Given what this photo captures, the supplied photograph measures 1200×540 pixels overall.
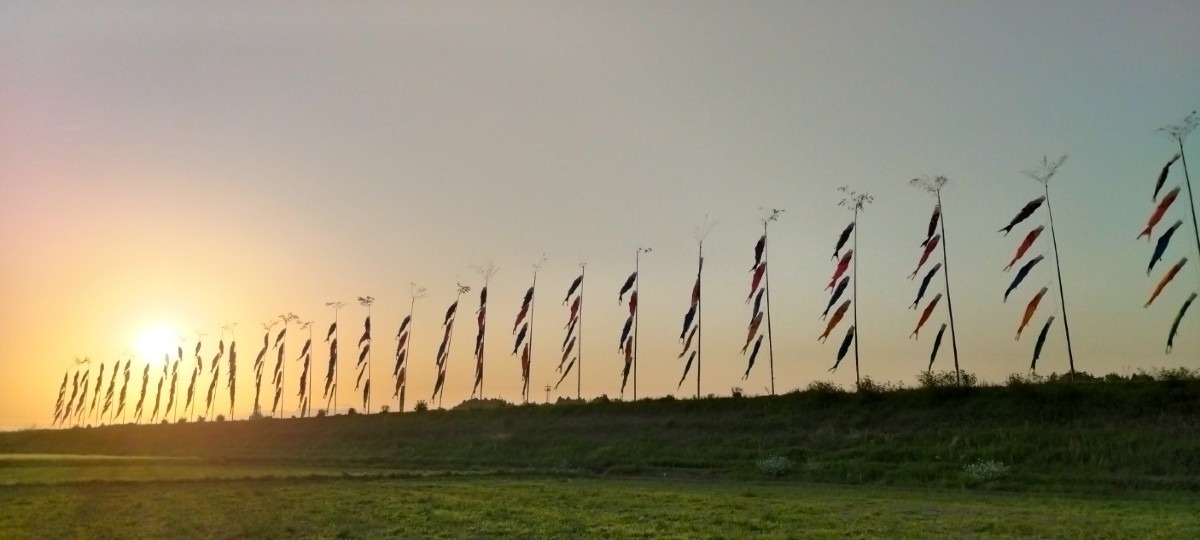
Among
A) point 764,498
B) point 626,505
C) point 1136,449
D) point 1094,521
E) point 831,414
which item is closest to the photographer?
point 1094,521

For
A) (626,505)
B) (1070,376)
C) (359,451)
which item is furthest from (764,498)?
(359,451)

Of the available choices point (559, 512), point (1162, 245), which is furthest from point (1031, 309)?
point (559, 512)

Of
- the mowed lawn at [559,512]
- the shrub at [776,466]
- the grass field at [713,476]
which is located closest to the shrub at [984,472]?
the grass field at [713,476]

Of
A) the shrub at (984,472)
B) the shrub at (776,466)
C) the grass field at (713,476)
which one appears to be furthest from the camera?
the shrub at (776,466)

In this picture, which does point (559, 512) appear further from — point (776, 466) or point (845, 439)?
point (845, 439)

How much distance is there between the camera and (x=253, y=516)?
76.9 ft

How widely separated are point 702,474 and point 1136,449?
2088cm

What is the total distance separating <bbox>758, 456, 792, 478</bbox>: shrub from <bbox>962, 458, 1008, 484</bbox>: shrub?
28.3 feet

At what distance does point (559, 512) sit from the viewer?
24031 mm

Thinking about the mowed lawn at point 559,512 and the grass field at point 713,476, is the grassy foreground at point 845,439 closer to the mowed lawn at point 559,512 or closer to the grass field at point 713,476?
the grass field at point 713,476

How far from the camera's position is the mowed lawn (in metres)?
20.4

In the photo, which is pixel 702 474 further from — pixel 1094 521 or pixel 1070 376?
pixel 1070 376

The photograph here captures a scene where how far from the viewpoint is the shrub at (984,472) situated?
3588 cm

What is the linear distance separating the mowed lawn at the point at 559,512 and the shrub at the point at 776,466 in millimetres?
7497
